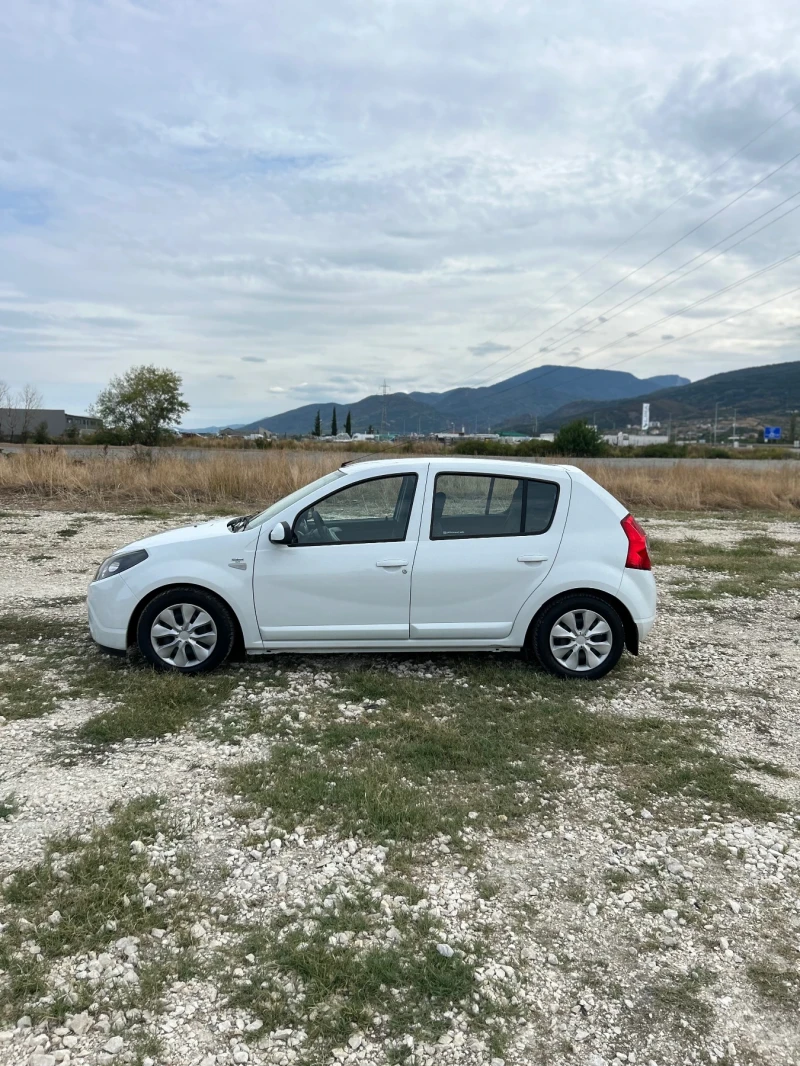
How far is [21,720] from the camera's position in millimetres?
4629

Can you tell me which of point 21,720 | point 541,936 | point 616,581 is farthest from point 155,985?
point 616,581

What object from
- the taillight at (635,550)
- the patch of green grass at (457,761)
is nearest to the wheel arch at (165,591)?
the patch of green grass at (457,761)

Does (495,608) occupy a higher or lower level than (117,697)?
higher

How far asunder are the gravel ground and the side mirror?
1088 millimetres

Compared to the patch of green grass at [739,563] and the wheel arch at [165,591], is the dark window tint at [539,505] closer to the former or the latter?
the wheel arch at [165,591]

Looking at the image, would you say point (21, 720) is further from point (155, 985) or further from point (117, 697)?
point (155, 985)

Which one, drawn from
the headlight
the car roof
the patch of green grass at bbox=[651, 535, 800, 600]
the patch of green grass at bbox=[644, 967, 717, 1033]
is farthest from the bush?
the patch of green grass at bbox=[644, 967, 717, 1033]

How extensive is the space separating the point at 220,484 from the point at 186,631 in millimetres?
12708

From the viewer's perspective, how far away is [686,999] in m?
2.55

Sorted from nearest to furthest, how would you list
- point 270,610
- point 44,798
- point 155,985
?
point 155,985, point 44,798, point 270,610

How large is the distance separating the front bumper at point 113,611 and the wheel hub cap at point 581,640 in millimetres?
3159

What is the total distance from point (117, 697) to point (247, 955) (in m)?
2.75

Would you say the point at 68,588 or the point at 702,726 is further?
the point at 68,588

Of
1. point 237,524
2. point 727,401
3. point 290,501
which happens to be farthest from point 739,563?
point 727,401
